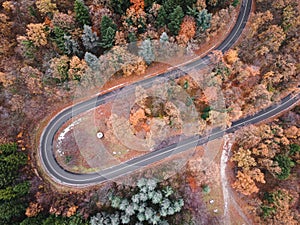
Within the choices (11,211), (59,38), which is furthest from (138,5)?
(11,211)

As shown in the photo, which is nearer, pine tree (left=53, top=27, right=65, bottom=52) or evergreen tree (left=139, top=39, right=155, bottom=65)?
pine tree (left=53, top=27, right=65, bottom=52)

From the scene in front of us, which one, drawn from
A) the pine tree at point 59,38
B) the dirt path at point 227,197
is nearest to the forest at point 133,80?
the pine tree at point 59,38

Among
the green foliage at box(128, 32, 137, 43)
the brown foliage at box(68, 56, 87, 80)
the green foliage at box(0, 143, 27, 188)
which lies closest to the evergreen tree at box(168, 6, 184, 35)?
the green foliage at box(128, 32, 137, 43)

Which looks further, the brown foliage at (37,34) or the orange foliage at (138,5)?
→ the orange foliage at (138,5)

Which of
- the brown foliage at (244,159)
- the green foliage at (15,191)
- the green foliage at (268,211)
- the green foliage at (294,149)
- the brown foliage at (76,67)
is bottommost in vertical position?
the green foliage at (15,191)

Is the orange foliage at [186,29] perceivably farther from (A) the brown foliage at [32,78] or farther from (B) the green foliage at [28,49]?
(B) the green foliage at [28,49]

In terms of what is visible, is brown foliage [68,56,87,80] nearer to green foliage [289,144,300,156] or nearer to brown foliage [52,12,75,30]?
brown foliage [52,12,75,30]
